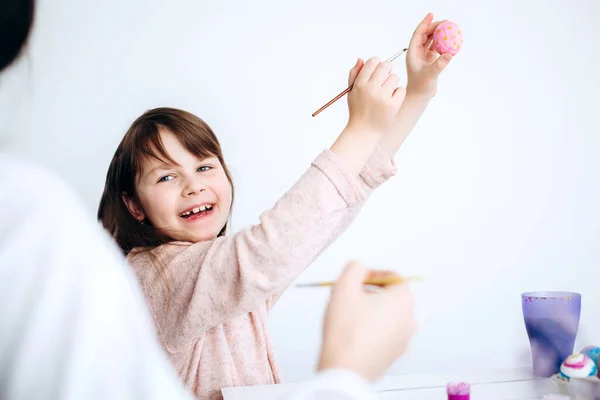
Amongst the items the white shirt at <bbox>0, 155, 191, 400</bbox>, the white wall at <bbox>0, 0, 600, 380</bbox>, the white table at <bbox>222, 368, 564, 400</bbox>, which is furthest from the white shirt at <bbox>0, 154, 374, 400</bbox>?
the white wall at <bbox>0, 0, 600, 380</bbox>

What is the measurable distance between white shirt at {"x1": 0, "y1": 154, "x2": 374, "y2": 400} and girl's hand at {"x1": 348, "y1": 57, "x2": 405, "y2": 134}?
21.3 inches

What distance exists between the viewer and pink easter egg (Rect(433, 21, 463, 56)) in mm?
1060

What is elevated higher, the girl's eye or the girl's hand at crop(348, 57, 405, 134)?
the girl's hand at crop(348, 57, 405, 134)

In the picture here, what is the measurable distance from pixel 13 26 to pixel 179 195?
830 millimetres

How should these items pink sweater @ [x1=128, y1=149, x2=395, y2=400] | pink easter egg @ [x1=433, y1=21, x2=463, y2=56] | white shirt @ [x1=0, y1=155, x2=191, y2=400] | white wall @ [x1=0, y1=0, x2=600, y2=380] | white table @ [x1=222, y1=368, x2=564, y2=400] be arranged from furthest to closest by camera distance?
white wall @ [x1=0, y1=0, x2=600, y2=380] → pink easter egg @ [x1=433, y1=21, x2=463, y2=56] → white table @ [x1=222, y1=368, x2=564, y2=400] → pink sweater @ [x1=128, y1=149, x2=395, y2=400] → white shirt @ [x1=0, y1=155, x2=191, y2=400]

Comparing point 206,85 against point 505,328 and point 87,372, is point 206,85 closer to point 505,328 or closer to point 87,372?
point 505,328

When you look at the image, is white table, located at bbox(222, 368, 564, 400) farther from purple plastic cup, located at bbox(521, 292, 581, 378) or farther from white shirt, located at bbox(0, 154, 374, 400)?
white shirt, located at bbox(0, 154, 374, 400)

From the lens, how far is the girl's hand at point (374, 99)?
0.84m

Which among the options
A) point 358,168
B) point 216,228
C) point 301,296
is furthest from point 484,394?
point 301,296

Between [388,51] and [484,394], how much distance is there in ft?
4.67

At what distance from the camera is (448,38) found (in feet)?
3.48

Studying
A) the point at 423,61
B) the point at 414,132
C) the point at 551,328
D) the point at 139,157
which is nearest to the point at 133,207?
the point at 139,157

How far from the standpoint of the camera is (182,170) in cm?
123

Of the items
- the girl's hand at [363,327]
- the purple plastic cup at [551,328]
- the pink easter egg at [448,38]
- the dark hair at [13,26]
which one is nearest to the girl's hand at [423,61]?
the pink easter egg at [448,38]
